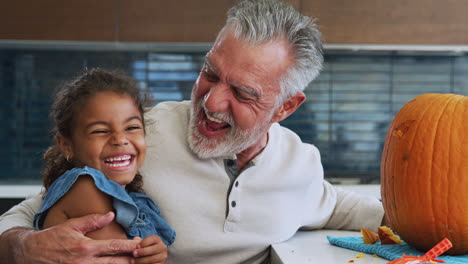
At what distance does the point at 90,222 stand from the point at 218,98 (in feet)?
1.52

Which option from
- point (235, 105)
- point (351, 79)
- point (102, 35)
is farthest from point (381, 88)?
point (235, 105)

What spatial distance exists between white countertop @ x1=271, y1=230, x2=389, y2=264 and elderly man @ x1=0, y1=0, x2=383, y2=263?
1.7 inches

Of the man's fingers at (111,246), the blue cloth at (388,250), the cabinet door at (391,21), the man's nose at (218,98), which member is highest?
the cabinet door at (391,21)

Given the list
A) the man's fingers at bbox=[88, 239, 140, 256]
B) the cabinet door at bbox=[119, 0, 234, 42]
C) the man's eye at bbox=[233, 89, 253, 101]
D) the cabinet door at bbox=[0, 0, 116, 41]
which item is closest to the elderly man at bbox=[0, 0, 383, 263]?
the man's eye at bbox=[233, 89, 253, 101]

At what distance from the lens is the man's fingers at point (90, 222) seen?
108 cm

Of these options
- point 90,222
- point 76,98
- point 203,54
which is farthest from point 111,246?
point 203,54

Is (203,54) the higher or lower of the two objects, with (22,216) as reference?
higher

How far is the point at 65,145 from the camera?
126 cm

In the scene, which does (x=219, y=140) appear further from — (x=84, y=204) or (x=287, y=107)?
(x=84, y=204)

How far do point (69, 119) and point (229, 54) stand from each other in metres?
0.42

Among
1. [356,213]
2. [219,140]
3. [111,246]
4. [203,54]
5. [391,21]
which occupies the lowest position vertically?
[356,213]

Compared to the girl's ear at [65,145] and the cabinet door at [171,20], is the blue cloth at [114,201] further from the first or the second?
the cabinet door at [171,20]

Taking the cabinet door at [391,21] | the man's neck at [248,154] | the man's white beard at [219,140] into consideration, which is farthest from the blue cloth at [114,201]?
the cabinet door at [391,21]

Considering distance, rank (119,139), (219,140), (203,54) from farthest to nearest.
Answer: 1. (203,54)
2. (219,140)
3. (119,139)
